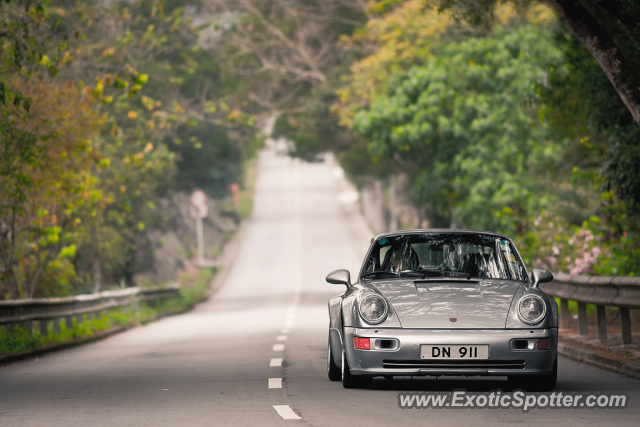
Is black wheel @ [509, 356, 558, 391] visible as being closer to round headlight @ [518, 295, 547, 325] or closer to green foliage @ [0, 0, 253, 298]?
round headlight @ [518, 295, 547, 325]

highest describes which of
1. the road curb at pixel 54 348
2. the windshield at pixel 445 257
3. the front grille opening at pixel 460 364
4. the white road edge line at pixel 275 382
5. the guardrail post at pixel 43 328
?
the windshield at pixel 445 257

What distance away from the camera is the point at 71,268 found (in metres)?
22.7

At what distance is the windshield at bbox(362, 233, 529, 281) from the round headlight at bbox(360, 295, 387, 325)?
78 centimetres

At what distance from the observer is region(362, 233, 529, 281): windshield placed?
10.1 meters

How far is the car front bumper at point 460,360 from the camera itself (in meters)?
9.00

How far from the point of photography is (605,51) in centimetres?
1277

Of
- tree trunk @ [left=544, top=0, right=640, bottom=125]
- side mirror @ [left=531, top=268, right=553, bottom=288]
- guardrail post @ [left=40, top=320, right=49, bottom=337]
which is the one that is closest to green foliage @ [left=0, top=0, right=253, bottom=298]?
Result: guardrail post @ [left=40, top=320, right=49, bottom=337]

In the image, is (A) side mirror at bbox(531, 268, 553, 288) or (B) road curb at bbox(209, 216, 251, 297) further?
(B) road curb at bbox(209, 216, 251, 297)

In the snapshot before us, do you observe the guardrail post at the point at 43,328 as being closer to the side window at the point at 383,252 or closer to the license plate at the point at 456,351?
the side window at the point at 383,252

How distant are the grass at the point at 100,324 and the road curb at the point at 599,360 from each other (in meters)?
7.93

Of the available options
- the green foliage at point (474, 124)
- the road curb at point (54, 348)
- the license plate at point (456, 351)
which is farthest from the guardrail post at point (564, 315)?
the green foliage at point (474, 124)

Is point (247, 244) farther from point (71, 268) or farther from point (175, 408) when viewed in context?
point (175, 408)

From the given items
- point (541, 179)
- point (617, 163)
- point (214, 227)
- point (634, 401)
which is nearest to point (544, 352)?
point (634, 401)

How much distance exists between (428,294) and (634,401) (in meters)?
1.95
